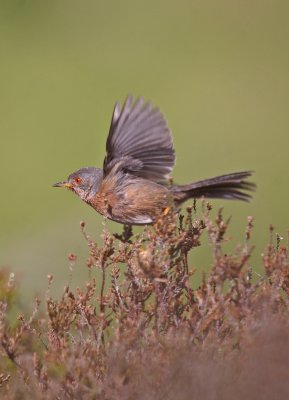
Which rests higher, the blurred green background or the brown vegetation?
the blurred green background

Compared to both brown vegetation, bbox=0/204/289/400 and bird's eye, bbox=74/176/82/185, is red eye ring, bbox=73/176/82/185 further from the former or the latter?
brown vegetation, bbox=0/204/289/400

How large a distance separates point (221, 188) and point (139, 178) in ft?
2.25

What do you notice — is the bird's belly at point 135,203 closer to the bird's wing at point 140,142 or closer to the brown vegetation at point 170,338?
the bird's wing at point 140,142

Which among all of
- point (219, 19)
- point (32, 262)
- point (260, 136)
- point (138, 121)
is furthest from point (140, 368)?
point (219, 19)

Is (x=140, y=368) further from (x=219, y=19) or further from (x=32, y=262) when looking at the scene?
(x=219, y=19)

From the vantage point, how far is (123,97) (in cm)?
1484

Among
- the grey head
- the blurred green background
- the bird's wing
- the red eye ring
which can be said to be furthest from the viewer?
the blurred green background

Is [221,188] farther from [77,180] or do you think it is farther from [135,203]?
[77,180]

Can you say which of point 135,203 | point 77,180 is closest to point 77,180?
point 77,180

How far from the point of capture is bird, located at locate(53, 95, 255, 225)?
5848 mm

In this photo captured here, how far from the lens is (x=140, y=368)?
366cm

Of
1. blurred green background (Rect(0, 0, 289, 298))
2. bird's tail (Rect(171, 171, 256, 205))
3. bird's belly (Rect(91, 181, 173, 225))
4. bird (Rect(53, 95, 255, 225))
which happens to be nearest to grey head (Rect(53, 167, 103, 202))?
bird (Rect(53, 95, 255, 225))

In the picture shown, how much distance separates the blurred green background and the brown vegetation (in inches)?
184

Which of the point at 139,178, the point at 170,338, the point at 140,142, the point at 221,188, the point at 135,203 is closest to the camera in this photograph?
the point at 170,338
